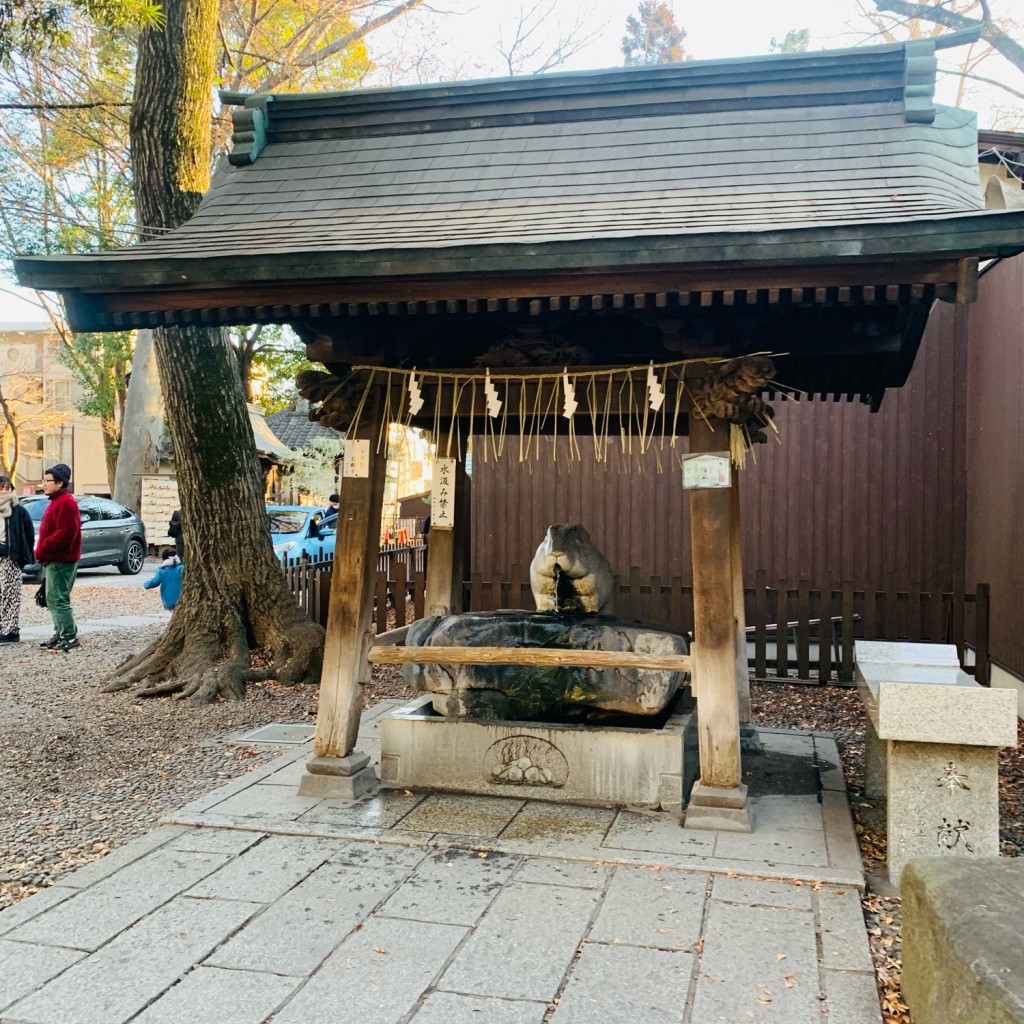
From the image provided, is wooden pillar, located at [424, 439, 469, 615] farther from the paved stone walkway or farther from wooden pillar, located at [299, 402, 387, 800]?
the paved stone walkway

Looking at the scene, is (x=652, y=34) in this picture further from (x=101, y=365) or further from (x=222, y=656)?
(x=222, y=656)

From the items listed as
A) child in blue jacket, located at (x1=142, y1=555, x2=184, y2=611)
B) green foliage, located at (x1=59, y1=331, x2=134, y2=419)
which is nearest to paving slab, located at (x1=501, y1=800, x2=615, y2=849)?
child in blue jacket, located at (x1=142, y1=555, x2=184, y2=611)

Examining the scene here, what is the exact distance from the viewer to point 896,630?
862cm

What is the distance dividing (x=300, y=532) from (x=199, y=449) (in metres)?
9.04

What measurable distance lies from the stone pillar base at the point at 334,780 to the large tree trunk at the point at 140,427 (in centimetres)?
1920

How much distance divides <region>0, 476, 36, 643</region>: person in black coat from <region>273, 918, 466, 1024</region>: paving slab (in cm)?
845

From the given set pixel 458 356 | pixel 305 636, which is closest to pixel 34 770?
pixel 305 636

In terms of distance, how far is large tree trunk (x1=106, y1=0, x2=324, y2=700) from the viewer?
26.2ft

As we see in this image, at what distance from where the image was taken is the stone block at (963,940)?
215 centimetres

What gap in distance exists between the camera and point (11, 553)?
1012cm

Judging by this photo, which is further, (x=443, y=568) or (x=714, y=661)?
(x=443, y=568)

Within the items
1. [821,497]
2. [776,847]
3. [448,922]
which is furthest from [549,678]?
[821,497]

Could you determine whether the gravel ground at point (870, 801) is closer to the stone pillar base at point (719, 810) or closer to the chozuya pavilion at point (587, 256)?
the stone pillar base at point (719, 810)

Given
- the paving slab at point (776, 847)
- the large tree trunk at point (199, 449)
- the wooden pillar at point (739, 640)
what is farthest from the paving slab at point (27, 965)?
the large tree trunk at point (199, 449)
